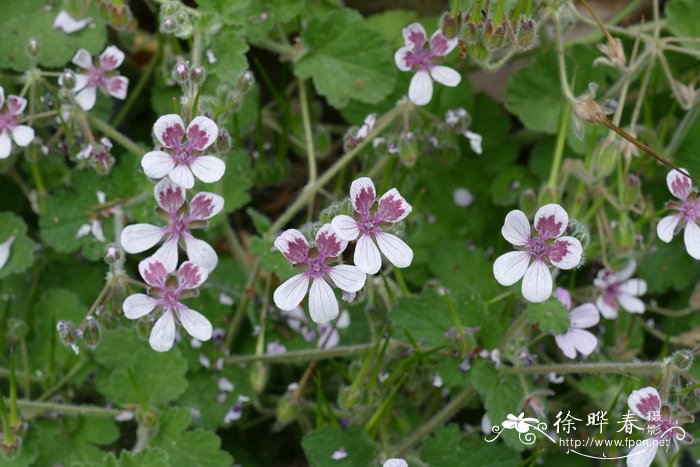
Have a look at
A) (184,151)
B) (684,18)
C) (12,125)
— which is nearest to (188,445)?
(184,151)

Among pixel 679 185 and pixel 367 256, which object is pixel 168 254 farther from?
pixel 679 185

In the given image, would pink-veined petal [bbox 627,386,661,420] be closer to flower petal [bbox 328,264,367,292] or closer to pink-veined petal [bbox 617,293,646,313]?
pink-veined petal [bbox 617,293,646,313]

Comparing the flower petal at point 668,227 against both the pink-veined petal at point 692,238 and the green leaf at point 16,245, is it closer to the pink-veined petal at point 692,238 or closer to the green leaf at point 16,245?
the pink-veined petal at point 692,238

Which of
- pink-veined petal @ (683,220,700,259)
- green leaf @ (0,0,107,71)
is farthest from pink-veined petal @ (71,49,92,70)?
pink-veined petal @ (683,220,700,259)

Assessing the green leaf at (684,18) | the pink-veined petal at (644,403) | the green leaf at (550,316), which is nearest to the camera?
the pink-veined petal at (644,403)

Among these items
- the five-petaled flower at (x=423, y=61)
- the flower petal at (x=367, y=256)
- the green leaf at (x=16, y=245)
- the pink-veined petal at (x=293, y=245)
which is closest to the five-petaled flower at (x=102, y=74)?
the green leaf at (x=16, y=245)

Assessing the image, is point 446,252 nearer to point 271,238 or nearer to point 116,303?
point 271,238
